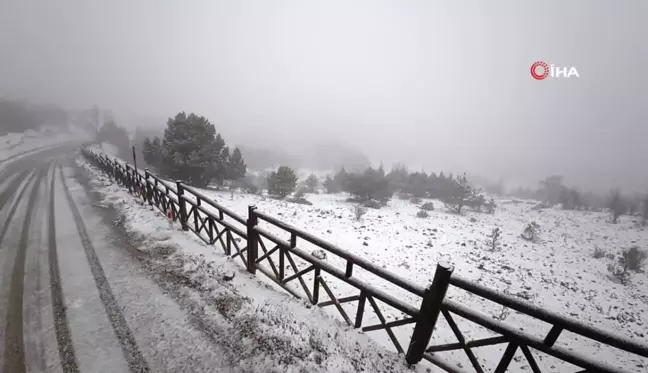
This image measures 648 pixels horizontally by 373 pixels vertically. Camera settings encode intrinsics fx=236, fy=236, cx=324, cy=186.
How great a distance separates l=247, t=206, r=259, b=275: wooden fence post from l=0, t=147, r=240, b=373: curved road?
169 cm

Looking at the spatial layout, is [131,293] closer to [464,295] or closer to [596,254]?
[464,295]

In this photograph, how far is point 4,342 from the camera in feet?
12.3

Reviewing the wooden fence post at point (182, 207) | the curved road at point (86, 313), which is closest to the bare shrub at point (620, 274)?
the curved road at point (86, 313)

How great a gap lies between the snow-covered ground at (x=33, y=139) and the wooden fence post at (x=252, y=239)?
104 ft

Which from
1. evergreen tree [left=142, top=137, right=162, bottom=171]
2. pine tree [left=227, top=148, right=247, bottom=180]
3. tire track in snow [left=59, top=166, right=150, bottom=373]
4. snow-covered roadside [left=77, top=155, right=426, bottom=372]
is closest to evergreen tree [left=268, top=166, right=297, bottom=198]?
pine tree [left=227, top=148, right=247, bottom=180]

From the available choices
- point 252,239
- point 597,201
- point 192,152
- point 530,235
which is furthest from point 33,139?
point 597,201

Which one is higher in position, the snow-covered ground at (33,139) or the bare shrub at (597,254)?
the snow-covered ground at (33,139)

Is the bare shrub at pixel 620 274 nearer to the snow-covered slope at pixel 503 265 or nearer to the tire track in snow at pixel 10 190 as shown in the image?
the snow-covered slope at pixel 503 265

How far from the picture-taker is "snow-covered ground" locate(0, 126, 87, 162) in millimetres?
29181

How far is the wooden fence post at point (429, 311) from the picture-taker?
329cm

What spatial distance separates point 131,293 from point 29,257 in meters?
3.73

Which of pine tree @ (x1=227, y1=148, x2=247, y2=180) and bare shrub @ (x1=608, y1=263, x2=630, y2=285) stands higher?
pine tree @ (x1=227, y1=148, x2=247, y2=180)

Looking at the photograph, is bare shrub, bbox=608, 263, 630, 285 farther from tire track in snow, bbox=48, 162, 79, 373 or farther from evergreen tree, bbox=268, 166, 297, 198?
evergreen tree, bbox=268, 166, 297, 198

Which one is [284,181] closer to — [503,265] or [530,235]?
[503,265]
